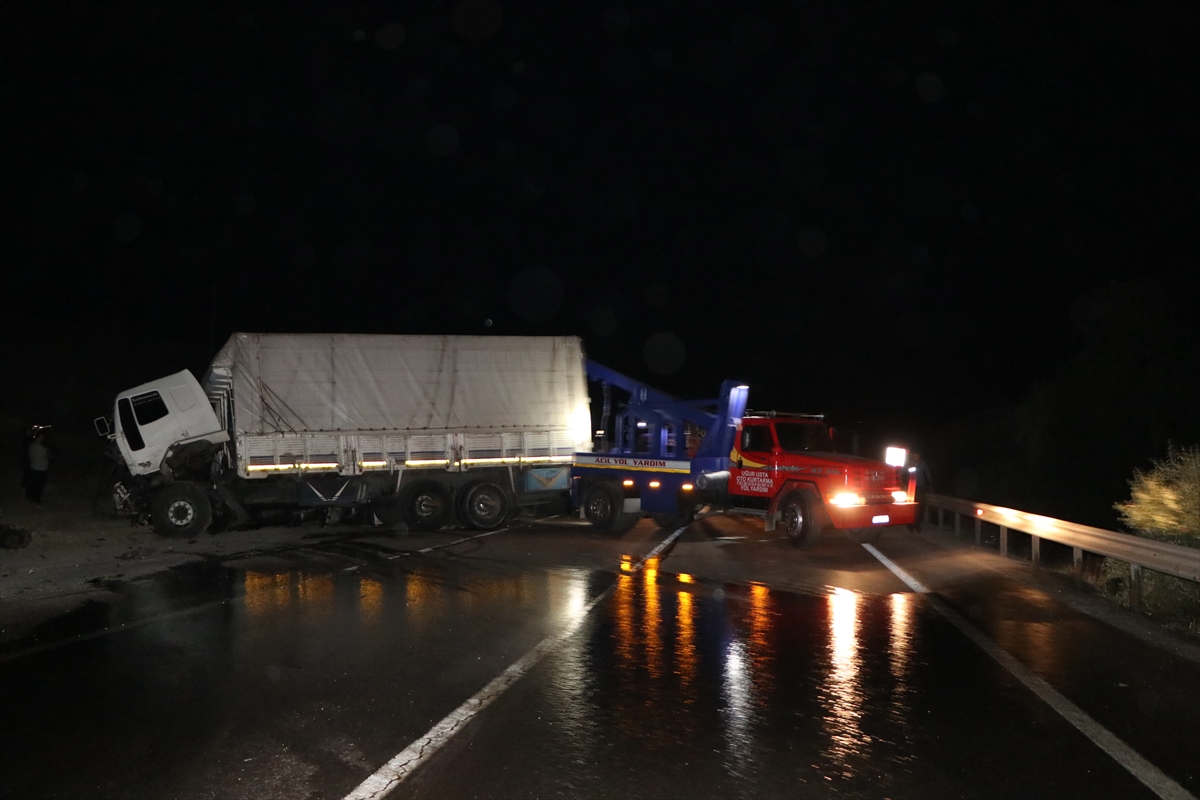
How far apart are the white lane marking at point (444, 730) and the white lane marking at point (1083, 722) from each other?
374 cm

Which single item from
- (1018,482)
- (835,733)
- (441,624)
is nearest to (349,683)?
(441,624)

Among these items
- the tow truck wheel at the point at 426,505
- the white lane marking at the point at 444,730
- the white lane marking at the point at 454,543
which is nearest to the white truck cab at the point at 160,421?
the tow truck wheel at the point at 426,505

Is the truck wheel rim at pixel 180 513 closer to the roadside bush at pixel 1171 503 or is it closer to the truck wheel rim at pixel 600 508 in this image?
the truck wheel rim at pixel 600 508

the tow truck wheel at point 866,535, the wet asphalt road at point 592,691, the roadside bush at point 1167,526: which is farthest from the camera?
the tow truck wheel at point 866,535

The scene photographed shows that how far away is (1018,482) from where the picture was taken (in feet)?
89.7

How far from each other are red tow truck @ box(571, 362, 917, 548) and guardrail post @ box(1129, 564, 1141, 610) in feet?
17.1

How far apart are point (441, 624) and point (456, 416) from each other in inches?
413

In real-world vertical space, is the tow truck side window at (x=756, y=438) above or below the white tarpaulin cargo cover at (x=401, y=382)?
below

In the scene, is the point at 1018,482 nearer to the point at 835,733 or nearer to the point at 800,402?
the point at 835,733

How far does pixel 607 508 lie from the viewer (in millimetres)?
18484

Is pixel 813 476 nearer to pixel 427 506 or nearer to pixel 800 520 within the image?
pixel 800 520

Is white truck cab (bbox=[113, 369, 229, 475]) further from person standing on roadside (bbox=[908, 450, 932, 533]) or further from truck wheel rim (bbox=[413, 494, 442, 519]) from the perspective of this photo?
person standing on roadside (bbox=[908, 450, 932, 533])

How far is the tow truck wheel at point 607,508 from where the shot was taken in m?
18.2

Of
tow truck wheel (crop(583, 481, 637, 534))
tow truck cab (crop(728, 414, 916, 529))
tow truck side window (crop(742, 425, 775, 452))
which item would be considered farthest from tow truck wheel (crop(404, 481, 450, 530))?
tow truck side window (crop(742, 425, 775, 452))
